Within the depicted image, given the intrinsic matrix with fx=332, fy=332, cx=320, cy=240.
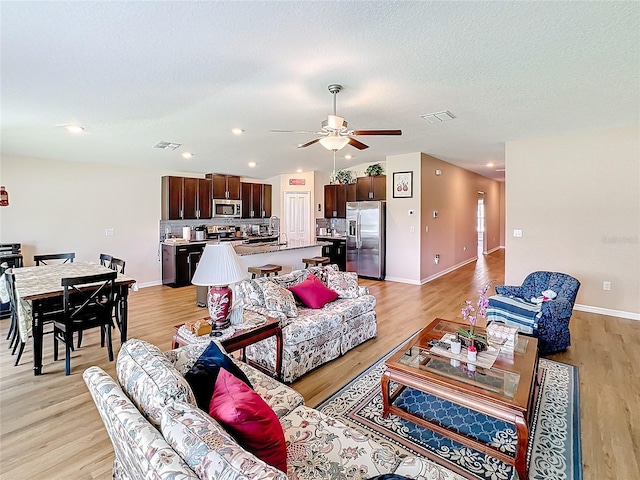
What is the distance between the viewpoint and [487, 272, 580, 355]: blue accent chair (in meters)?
3.30

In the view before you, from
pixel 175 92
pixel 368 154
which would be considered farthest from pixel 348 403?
pixel 368 154

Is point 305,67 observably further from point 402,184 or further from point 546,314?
point 402,184

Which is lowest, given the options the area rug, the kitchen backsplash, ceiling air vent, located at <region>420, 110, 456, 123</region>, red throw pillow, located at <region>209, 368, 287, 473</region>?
the area rug

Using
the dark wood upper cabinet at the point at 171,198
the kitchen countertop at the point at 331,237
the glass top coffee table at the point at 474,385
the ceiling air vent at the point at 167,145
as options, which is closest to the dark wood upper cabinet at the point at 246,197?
the dark wood upper cabinet at the point at 171,198

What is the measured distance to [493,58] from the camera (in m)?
2.66

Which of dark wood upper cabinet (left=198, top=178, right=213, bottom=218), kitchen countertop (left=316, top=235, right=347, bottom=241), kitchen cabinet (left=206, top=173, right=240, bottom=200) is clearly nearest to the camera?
dark wood upper cabinet (left=198, top=178, right=213, bottom=218)

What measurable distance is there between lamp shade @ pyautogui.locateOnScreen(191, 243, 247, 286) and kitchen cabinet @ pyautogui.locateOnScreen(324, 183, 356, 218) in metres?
5.66

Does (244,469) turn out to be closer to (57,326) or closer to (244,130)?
(57,326)

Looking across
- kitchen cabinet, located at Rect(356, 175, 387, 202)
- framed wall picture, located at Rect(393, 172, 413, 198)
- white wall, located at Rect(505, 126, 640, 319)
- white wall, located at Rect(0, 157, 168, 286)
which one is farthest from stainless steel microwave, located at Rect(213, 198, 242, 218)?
white wall, located at Rect(505, 126, 640, 319)

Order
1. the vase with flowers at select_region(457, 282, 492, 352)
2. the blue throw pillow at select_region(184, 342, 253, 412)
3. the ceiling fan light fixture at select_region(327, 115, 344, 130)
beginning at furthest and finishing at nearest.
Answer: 1. the ceiling fan light fixture at select_region(327, 115, 344, 130)
2. the vase with flowers at select_region(457, 282, 492, 352)
3. the blue throw pillow at select_region(184, 342, 253, 412)

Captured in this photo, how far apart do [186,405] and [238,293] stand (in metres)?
2.12

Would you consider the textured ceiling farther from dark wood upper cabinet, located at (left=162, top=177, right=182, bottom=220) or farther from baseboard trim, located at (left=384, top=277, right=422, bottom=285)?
baseboard trim, located at (left=384, top=277, right=422, bottom=285)

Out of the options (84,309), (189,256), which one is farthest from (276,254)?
(84,309)

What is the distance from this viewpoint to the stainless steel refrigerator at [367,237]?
23.0ft
